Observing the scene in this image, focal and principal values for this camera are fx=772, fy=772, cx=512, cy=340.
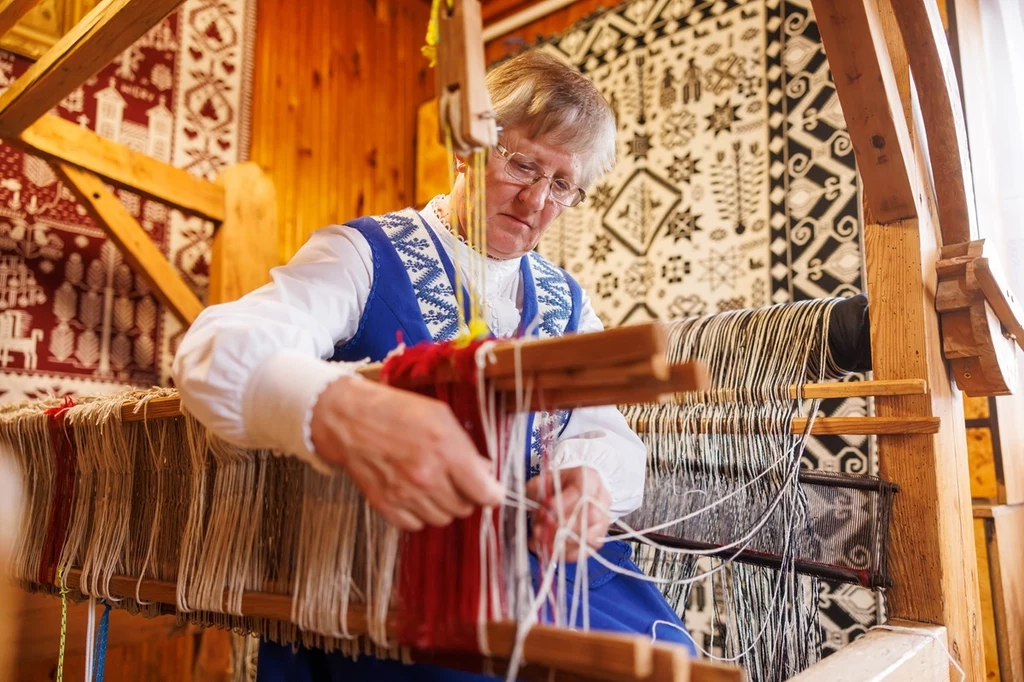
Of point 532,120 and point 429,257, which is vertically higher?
point 532,120

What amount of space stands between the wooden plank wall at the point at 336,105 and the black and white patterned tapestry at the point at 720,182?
0.85m

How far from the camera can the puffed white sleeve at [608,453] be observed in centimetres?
99

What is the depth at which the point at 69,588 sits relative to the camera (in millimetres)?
1131

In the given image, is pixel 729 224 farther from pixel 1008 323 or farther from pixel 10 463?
pixel 10 463

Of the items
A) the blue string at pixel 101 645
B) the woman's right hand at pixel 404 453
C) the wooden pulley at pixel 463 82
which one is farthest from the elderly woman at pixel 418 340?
the blue string at pixel 101 645

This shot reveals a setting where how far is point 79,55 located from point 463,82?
1.20 meters

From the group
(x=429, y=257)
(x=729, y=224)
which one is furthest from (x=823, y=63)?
(x=429, y=257)

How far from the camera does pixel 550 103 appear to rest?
1134 millimetres

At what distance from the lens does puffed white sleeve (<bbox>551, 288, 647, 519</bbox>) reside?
99 cm

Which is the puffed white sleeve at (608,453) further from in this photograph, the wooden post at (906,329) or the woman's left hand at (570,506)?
the wooden post at (906,329)

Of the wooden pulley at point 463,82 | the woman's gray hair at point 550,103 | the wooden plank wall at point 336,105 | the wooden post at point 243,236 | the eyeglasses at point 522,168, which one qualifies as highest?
the wooden plank wall at point 336,105

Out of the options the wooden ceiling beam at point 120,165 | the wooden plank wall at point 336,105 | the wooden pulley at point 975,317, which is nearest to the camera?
the wooden pulley at point 975,317

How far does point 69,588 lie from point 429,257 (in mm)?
716

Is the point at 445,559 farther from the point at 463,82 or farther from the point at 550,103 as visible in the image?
the point at 550,103
